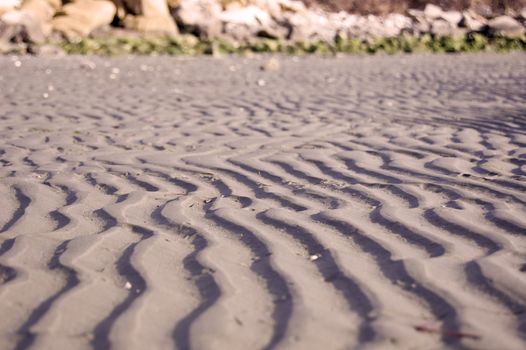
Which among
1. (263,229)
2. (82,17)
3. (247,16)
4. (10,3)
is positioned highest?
(263,229)

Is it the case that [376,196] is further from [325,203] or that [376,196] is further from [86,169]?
[86,169]

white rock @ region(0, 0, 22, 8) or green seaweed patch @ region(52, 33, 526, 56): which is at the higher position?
white rock @ region(0, 0, 22, 8)

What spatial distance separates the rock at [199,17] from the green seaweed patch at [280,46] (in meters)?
0.87

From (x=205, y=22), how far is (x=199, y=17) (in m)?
0.71

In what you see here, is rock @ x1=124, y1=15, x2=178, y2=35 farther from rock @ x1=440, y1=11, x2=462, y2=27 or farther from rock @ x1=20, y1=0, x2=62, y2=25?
rock @ x1=440, y1=11, x2=462, y2=27

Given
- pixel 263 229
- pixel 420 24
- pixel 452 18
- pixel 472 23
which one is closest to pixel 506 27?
pixel 472 23

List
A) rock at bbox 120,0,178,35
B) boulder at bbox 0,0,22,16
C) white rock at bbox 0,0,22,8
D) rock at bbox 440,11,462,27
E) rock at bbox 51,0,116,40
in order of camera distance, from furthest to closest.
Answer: rock at bbox 440,11,462,27
white rock at bbox 0,0,22,8
boulder at bbox 0,0,22,16
rock at bbox 120,0,178,35
rock at bbox 51,0,116,40

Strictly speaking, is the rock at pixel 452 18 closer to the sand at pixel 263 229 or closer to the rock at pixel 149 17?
the rock at pixel 149 17

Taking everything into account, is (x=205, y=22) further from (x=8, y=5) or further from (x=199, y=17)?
(x=8, y=5)

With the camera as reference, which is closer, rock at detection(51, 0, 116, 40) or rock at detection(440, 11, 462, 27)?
rock at detection(51, 0, 116, 40)

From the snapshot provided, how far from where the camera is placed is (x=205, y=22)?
20.9 metres

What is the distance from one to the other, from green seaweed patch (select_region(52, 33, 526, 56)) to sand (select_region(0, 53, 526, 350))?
1027 centimetres

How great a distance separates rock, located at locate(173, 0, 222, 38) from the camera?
67.9 ft

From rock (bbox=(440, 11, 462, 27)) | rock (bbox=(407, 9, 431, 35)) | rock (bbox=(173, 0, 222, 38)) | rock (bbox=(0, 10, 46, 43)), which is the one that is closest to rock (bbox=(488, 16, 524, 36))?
rock (bbox=(440, 11, 462, 27))
